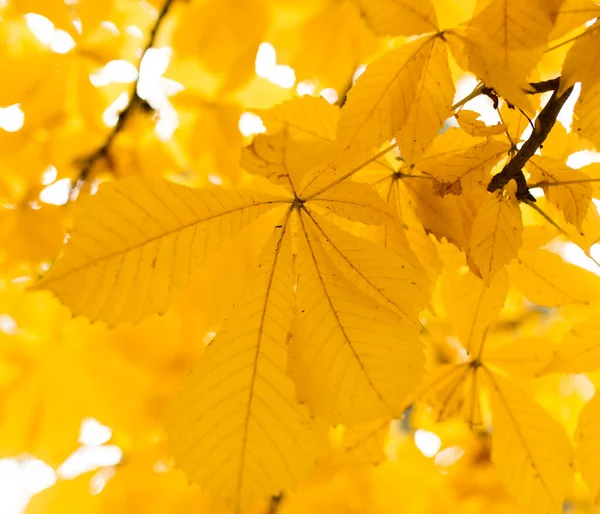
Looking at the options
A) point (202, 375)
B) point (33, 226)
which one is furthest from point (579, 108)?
point (33, 226)

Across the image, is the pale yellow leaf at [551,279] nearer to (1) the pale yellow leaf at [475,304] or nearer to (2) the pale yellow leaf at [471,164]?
(1) the pale yellow leaf at [475,304]

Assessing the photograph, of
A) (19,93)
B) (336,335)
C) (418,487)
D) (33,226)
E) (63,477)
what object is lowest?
(336,335)

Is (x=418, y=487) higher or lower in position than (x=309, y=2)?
lower

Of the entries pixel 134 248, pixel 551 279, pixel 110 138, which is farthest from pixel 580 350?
pixel 110 138

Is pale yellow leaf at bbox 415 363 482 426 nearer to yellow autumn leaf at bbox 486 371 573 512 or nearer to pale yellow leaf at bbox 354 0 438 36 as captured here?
yellow autumn leaf at bbox 486 371 573 512

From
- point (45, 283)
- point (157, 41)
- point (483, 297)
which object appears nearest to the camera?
point (45, 283)

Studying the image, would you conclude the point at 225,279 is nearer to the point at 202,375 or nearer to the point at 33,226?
the point at 33,226

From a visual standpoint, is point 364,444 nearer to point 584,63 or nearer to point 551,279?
point 551,279
